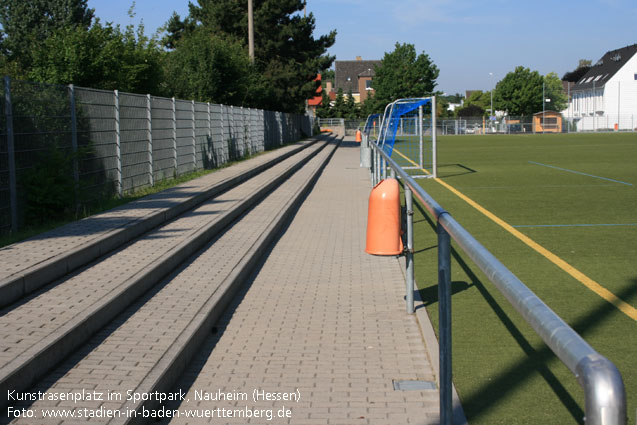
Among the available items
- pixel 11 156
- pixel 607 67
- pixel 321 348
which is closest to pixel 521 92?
pixel 607 67

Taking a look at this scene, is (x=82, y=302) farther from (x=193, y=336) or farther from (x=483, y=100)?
(x=483, y=100)

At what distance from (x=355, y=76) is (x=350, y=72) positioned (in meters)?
1.97

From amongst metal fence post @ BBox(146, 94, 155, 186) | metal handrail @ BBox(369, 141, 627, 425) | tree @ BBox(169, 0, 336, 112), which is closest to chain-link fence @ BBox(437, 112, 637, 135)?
tree @ BBox(169, 0, 336, 112)

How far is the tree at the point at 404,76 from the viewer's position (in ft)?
316

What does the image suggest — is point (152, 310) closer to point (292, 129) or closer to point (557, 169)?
point (557, 169)

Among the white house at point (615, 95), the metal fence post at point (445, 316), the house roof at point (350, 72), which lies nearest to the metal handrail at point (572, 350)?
the metal fence post at point (445, 316)

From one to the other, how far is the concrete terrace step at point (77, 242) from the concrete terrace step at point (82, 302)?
0.37 feet

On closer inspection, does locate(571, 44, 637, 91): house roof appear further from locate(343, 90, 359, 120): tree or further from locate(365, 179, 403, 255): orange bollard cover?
locate(365, 179, 403, 255): orange bollard cover

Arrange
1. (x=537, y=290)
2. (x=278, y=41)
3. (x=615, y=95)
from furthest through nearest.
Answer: (x=615, y=95) < (x=278, y=41) < (x=537, y=290)

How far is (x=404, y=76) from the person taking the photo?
96.4 metres

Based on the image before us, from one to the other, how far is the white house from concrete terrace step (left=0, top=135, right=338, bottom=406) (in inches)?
3473

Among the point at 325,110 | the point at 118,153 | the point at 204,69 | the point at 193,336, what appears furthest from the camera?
the point at 325,110

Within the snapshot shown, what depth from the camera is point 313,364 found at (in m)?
5.11

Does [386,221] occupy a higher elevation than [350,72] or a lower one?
lower
